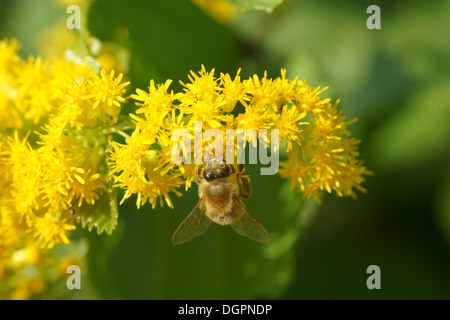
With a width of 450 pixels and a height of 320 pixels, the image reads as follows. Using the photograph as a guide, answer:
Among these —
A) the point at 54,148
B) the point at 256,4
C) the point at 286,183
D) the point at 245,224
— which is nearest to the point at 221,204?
the point at 245,224

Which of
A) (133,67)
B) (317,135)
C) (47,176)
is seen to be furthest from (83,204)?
(317,135)

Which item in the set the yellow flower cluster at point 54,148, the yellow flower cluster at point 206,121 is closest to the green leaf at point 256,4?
the yellow flower cluster at point 206,121

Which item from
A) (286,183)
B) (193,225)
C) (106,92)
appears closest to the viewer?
(106,92)

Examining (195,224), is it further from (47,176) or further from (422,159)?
(422,159)

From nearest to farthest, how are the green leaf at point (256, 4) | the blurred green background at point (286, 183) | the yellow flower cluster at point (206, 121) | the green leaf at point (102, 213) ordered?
the yellow flower cluster at point (206, 121) < the green leaf at point (102, 213) < the green leaf at point (256, 4) < the blurred green background at point (286, 183)

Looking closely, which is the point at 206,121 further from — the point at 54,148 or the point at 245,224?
the point at 54,148

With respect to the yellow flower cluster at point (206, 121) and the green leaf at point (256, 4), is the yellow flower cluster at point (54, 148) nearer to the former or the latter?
the yellow flower cluster at point (206, 121)
